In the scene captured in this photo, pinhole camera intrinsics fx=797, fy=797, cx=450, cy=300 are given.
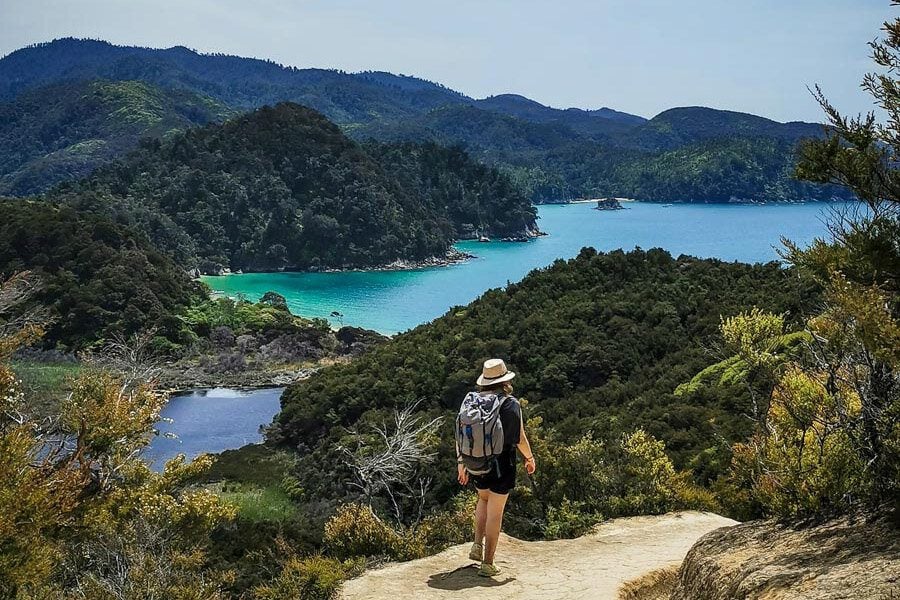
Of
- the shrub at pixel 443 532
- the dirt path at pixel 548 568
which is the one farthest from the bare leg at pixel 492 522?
the shrub at pixel 443 532

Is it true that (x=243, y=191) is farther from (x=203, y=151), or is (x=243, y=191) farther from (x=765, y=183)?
(x=765, y=183)

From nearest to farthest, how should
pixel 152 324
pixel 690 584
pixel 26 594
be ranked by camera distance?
pixel 690 584 < pixel 26 594 < pixel 152 324

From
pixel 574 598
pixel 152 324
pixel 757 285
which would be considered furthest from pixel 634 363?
pixel 152 324

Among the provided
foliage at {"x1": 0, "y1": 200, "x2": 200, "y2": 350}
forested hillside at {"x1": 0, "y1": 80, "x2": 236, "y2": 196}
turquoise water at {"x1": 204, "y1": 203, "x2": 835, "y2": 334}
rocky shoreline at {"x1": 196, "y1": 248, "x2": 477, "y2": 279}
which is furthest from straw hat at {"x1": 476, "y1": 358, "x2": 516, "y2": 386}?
forested hillside at {"x1": 0, "y1": 80, "x2": 236, "y2": 196}

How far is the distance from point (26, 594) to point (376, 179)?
340 feet

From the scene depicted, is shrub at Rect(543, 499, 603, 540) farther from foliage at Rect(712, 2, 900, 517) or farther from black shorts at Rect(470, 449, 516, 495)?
foliage at Rect(712, 2, 900, 517)

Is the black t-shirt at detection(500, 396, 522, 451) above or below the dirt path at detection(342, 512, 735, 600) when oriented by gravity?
above

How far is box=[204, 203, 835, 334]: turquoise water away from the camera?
74500mm

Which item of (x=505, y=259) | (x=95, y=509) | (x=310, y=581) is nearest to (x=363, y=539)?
(x=310, y=581)

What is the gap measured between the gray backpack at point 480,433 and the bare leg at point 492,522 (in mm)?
245

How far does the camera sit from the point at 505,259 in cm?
10394

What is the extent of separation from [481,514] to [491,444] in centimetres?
74

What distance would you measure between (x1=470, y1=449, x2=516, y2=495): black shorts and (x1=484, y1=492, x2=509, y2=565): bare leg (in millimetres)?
61

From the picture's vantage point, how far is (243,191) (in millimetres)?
101250
